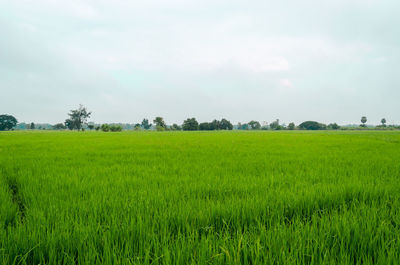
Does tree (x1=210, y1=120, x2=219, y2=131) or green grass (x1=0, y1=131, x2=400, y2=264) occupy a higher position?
tree (x1=210, y1=120, x2=219, y2=131)

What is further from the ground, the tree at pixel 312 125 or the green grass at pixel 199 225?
the tree at pixel 312 125

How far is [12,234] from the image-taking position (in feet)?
5.44

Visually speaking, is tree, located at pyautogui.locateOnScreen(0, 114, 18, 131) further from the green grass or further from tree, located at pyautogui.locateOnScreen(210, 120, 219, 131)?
the green grass

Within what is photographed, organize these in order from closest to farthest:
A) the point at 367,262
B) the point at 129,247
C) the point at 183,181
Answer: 1. the point at 367,262
2. the point at 129,247
3. the point at 183,181

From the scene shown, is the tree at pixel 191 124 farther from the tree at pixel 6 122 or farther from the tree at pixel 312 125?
the tree at pixel 6 122

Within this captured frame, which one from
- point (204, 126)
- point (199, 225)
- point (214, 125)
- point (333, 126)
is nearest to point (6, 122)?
point (204, 126)

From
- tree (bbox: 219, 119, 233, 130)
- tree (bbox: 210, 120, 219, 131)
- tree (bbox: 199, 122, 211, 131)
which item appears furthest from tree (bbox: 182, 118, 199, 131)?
tree (bbox: 219, 119, 233, 130)

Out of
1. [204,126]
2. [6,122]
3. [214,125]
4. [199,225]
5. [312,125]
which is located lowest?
[199,225]

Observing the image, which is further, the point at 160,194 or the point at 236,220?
the point at 160,194

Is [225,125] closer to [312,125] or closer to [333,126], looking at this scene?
[312,125]

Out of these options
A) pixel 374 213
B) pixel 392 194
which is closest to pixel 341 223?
pixel 374 213

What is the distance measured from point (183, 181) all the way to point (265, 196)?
1582mm

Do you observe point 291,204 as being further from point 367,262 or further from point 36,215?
point 36,215

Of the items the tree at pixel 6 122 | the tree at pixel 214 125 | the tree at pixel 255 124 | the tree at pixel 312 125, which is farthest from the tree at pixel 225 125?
the tree at pixel 6 122
